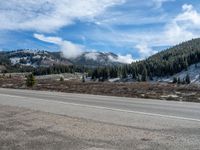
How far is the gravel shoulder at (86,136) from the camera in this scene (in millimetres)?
7258

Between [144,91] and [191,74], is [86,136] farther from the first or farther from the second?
[191,74]

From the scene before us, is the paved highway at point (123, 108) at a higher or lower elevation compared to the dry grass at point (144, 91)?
lower

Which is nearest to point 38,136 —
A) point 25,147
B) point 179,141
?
point 25,147

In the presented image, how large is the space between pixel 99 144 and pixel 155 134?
1744mm

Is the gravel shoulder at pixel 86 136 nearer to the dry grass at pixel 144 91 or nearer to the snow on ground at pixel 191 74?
the dry grass at pixel 144 91

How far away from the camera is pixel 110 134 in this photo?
8.39m

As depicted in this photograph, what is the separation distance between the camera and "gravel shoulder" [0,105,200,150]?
726 cm

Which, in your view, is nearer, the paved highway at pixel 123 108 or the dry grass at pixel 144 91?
the paved highway at pixel 123 108

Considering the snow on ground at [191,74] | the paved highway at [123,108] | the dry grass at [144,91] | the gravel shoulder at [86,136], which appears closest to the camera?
the gravel shoulder at [86,136]

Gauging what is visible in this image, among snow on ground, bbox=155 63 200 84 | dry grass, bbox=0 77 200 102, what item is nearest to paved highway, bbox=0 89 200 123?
dry grass, bbox=0 77 200 102

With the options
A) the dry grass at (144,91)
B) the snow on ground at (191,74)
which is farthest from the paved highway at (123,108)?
the snow on ground at (191,74)

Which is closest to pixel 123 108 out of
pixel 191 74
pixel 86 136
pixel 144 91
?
pixel 86 136

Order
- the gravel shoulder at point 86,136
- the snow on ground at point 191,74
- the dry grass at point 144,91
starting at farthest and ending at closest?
the snow on ground at point 191,74 → the dry grass at point 144,91 → the gravel shoulder at point 86,136

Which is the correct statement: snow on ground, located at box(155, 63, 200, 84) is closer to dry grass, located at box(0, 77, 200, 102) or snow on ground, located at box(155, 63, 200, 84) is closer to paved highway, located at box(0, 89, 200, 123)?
dry grass, located at box(0, 77, 200, 102)
